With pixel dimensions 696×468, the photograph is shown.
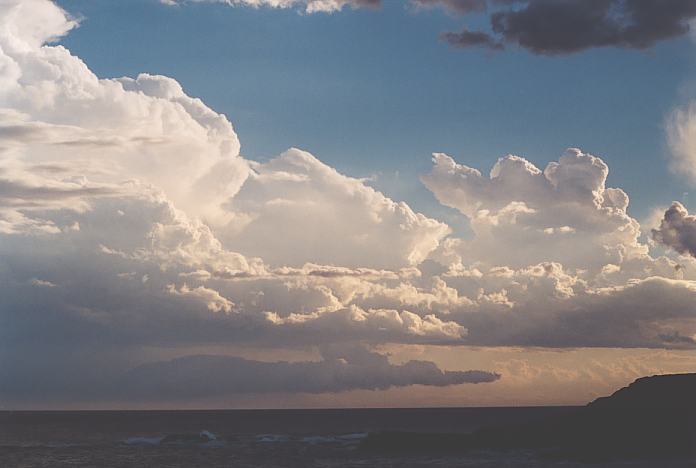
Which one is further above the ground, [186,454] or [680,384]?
[680,384]

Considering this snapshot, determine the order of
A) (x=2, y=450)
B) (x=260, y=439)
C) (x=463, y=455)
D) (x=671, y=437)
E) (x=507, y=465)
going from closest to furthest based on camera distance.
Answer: (x=507, y=465) → (x=671, y=437) → (x=463, y=455) → (x=2, y=450) → (x=260, y=439)

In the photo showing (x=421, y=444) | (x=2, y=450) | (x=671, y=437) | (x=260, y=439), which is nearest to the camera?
(x=671, y=437)

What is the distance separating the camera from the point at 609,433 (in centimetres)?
8681

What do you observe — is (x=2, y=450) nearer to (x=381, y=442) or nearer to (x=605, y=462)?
(x=381, y=442)

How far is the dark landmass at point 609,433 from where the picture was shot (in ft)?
269

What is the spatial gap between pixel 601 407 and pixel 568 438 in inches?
225

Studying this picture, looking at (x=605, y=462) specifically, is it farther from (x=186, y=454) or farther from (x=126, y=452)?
(x=126, y=452)

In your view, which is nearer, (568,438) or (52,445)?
(568,438)

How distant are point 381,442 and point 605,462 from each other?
30.9 meters

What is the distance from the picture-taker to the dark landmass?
269 feet

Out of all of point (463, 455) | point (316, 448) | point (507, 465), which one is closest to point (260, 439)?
point (316, 448)

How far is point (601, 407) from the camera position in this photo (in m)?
93.1

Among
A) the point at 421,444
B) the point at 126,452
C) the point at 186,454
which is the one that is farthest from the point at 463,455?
the point at 126,452

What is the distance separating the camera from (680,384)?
9281cm
